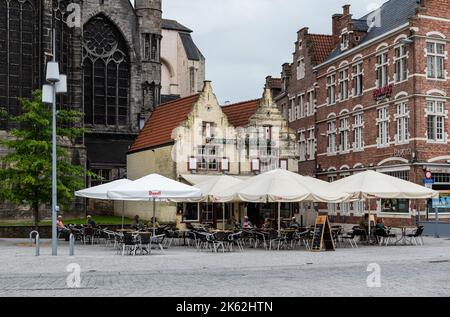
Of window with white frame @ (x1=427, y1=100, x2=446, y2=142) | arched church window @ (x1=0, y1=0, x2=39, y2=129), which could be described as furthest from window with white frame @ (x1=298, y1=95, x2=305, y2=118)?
arched church window @ (x1=0, y1=0, x2=39, y2=129)

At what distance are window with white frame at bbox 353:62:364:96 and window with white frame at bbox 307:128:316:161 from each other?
663cm

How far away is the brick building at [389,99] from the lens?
128 ft

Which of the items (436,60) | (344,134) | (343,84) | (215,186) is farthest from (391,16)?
(215,186)

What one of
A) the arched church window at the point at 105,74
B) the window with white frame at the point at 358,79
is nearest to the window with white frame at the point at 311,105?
the window with white frame at the point at 358,79

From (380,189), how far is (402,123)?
14773mm

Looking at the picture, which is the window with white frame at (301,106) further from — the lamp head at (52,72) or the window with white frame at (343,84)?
the lamp head at (52,72)

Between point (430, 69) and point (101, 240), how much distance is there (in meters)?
19.6

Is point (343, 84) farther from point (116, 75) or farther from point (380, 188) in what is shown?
point (380, 188)

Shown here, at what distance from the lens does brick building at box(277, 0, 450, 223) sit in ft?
128

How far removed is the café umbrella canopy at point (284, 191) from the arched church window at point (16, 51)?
62.8ft

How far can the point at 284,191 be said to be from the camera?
25.2m

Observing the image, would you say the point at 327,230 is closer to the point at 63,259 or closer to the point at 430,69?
the point at 63,259

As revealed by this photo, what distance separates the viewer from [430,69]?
1559 inches
